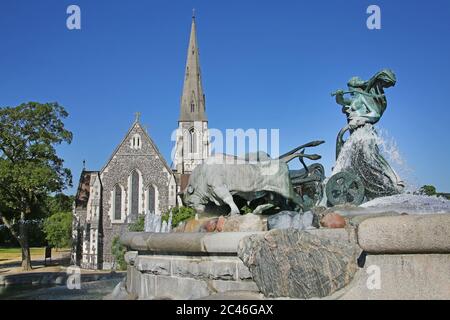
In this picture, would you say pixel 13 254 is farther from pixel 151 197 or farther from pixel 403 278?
pixel 403 278

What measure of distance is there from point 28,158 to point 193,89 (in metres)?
30.8

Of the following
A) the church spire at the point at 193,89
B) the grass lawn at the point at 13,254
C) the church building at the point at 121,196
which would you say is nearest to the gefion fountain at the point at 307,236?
the church building at the point at 121,196

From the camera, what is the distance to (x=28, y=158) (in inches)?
1208

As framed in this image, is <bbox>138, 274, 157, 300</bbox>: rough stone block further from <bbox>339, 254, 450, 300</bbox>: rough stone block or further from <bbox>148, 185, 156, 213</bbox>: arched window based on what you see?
<bbox>148, 185, 156, 213</bbox>: arched window

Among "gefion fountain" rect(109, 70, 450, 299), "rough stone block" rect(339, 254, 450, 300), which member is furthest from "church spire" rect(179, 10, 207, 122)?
"rough stone block" rect(339, 254, 450, 300)

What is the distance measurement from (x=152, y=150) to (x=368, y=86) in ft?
114

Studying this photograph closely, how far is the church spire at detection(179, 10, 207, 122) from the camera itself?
5709 centimetres

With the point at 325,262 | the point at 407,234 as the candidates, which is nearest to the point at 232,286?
the point at 325,262

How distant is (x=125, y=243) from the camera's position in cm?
773

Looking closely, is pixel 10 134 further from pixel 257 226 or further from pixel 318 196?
pixel 257 226

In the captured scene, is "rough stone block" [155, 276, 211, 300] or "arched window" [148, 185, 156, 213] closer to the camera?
"rough stone block" [155, 276, 211, 300]

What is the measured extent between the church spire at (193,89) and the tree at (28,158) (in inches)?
1025

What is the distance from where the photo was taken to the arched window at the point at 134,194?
4303 centimetres

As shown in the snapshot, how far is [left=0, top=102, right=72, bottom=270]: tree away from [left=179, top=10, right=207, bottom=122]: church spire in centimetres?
2604
